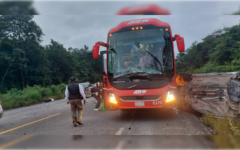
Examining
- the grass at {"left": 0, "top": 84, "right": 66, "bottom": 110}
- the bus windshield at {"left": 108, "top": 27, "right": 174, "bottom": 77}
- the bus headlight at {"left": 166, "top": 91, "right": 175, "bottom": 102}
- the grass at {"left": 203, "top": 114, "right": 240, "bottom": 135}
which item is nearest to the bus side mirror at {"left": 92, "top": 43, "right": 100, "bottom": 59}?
the bus windshield at {"left": 108, "top": 27, "right": 174, "bottom": 77}

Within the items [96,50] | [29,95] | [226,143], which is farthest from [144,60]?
[29,95]

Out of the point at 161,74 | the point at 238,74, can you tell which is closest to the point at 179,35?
the point at 161,74

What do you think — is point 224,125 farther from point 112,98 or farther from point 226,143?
point 112,98

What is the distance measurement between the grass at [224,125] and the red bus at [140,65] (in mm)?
1174

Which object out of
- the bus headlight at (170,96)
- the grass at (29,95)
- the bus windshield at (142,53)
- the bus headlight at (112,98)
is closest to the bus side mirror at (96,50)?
the bus windshield at (142,53)

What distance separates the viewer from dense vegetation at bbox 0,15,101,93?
519 inches

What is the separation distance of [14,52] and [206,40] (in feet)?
55.8

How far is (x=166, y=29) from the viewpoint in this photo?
24.6ft

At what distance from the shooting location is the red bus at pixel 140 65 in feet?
23.2

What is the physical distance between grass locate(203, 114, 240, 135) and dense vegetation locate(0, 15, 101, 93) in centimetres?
686

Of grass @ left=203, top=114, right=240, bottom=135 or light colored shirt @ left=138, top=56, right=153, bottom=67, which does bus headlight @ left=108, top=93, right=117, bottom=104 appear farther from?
grass @ left=203, top=114, right=240, bottom=135

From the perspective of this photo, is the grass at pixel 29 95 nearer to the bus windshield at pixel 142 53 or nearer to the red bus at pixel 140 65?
the red bus at pixel 140 65

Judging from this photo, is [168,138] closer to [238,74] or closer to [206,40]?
[238,74]

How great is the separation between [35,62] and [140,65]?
9.40 metres
